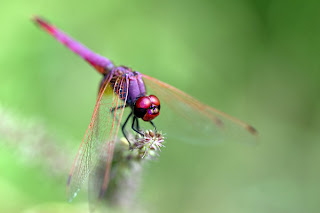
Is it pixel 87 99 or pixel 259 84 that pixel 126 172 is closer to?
pixel 87 99

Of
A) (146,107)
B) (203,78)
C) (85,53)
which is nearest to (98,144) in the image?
(146,107)

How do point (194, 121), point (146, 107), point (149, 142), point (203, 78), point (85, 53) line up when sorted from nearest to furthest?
point (149, 142) → point (146, 107) → point (194, 121) → point (85, 53) → point (203, 78)

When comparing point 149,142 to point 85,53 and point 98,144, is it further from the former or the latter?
point 85,53

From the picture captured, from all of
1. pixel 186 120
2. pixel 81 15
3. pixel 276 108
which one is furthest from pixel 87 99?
pixel 276 108

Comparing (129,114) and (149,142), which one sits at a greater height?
(129,114)

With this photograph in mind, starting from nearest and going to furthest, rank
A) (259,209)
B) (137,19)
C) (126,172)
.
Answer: (126,172) < (259,209) < (137,19)

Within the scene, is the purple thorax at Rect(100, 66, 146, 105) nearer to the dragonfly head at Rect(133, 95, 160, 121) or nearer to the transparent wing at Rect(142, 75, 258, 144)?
the dragonfly head at Rect(133, 95, 160, 121)
